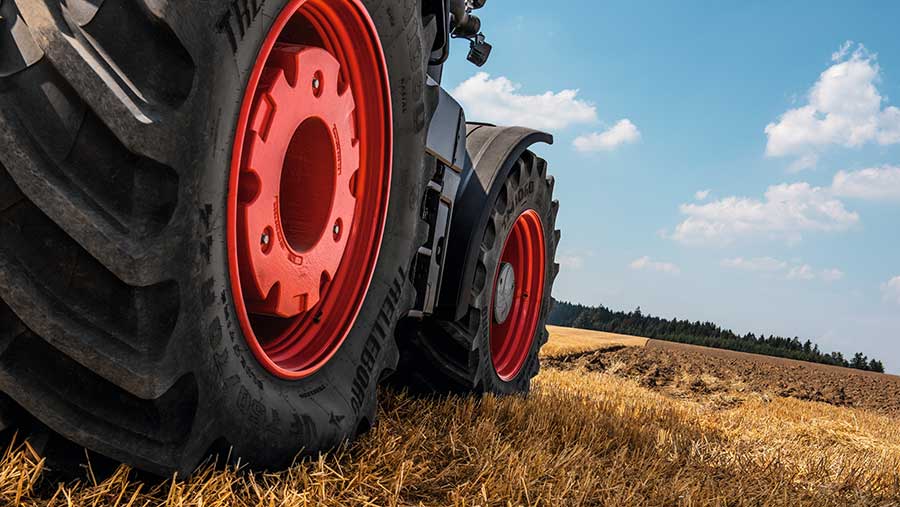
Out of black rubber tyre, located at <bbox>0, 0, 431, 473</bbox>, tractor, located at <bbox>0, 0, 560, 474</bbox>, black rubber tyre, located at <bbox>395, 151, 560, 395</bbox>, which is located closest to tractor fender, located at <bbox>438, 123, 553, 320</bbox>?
black rubber tyre, located at <bbox>395, 151, 560, 395</bbox>

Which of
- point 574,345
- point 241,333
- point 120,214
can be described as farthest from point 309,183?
point 574,345

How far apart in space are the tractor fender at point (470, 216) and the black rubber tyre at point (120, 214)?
5.02 ft

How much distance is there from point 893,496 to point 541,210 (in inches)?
77.5

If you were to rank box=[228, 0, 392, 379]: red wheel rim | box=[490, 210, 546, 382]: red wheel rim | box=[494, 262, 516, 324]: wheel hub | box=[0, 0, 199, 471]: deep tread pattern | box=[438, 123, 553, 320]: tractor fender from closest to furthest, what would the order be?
box=[0, 0, 199, 471]: deep tread pattern, box=[228, 0, 392, 379]: red wheel rim, box=[438, 123, 553, 320]: tractor fender, box=[494, 262, 516, 324]: wheel hub, box=[490, 210, 546, 382]: red wheel rim

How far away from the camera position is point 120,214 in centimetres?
115

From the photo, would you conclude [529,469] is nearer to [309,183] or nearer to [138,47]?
[309,183]

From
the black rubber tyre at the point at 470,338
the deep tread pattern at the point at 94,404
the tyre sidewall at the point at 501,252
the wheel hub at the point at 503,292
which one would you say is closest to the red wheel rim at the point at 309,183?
the deep tread pattern at the point at 94,404

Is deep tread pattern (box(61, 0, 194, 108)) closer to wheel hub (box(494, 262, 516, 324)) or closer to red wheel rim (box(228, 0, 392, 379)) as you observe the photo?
red wheel rim (box(228, 0, 392, 379))

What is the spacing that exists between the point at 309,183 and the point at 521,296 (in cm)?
225

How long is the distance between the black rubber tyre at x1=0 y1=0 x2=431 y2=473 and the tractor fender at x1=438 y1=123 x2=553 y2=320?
5.02 feet

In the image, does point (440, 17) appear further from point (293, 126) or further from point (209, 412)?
point (209, 412)

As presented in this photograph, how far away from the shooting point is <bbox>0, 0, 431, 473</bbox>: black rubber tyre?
1.11 m

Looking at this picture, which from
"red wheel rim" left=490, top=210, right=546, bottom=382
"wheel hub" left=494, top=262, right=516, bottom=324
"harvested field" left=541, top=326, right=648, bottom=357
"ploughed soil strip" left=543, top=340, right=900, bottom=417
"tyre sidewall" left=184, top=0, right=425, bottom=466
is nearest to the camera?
"tyre sidewall" left=184, top=0, right=425, bottom=466

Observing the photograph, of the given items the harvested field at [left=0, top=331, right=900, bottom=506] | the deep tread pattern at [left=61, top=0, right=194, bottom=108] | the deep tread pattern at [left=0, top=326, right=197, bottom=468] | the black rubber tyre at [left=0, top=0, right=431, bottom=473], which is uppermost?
the deep tread pattern at [left=61, top=0, right=194, bottom=108]
